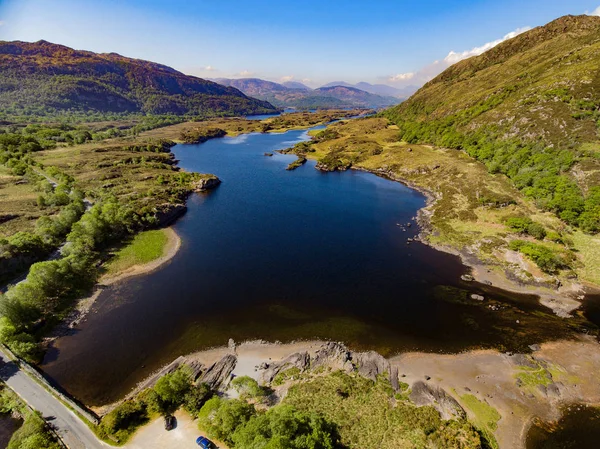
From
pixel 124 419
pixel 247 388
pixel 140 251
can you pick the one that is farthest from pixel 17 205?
pixel 247 388

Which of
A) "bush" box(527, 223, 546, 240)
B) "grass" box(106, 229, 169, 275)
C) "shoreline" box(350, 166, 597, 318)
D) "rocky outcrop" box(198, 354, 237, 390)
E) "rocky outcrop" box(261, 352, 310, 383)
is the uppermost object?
"bush" box(527, 223, 546, 240)

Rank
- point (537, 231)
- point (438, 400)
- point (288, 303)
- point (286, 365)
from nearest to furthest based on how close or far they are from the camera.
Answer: point (438, 400) < point (286, 365) < point (288, 303) < point (537, 231)

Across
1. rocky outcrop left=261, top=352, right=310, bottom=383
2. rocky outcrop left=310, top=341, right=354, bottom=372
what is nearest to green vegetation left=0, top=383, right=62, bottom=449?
rocky outcrop left=261, top=352, right=310, bottom=383

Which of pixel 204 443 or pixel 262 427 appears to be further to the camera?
pixel 204 443

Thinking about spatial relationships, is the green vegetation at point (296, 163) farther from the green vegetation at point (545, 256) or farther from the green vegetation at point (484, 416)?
the green vegetation at point (484, 416)

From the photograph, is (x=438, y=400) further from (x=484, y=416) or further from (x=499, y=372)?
(x=499, y=372)

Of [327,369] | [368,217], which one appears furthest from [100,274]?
[368,217]

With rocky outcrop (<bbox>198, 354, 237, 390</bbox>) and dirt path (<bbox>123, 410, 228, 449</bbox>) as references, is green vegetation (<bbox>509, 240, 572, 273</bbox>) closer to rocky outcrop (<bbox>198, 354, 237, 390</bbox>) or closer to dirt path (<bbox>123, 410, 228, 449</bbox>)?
rocky outcrop (<bbox>198, 354, 237, 390</bbox>)
